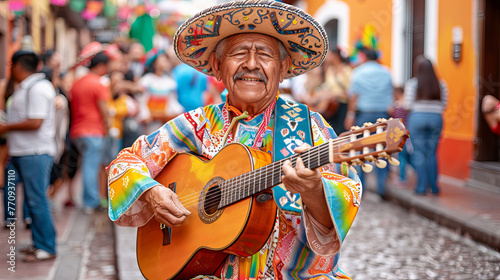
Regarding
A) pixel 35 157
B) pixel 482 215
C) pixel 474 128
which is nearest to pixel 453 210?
pixel 482 215

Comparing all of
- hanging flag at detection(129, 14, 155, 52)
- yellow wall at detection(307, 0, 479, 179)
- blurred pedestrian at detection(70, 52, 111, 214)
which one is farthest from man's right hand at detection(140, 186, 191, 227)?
hanging flag at detection(129, 14, 155, 52)

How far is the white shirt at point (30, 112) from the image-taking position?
5316 mm

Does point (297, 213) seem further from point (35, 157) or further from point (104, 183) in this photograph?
point (104, 183)

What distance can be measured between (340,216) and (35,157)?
3769 millimetres

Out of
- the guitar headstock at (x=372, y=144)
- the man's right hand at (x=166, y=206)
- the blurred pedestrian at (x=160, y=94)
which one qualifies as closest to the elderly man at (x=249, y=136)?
the man's right hand at (x=166, y=206)

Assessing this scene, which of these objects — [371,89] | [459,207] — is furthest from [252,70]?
[371,89]

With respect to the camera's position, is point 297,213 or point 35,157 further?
point 35,157

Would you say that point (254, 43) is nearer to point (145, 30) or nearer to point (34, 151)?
point (34, 151)

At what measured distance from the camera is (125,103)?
Result: 8367 mm

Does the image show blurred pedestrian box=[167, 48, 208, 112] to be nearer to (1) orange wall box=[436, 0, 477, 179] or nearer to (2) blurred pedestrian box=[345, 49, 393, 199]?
(2) blurred pedestrian box=[345, 49, 393, 199]

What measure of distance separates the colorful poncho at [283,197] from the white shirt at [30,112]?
2797mm

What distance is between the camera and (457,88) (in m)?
10.8

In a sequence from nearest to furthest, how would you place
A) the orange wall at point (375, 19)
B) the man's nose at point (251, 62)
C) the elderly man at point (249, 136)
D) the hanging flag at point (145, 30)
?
1. the elderly man at point (249, 136)
2. the man's nose at point (251, 62)
3. the orange wall at point (375, 19)
4. the hanging flag at point (145, 30)

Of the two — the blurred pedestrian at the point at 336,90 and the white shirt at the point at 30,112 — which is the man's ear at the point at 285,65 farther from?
the blurred pedestrian at the point at 336,90
